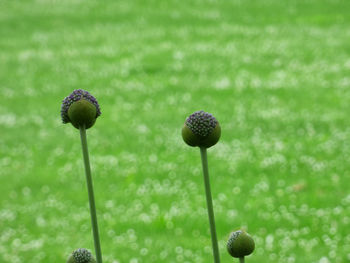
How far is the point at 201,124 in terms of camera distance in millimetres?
934

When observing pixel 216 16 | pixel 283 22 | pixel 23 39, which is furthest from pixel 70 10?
pixel 283 22

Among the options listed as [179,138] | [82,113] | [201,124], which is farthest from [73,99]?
[179,138]

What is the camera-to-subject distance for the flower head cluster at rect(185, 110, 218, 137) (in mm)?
920

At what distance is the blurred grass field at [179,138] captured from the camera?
6059 mm

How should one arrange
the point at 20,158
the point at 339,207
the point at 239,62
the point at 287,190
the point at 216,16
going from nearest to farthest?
1. the point at 339,207
2. the point at 287,190
3. the point at 20,158
4. the point at 239,62
5. the point at 216,16

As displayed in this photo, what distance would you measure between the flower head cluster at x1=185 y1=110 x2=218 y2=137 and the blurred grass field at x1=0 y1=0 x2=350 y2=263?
3.50 metres

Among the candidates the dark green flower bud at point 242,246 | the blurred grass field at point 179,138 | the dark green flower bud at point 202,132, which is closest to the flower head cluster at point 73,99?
the dark green flower bud at point 202,132

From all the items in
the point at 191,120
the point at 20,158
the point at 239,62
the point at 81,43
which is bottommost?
the point at 191,120

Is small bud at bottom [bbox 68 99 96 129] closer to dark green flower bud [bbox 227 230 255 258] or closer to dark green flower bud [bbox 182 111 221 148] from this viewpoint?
dark green flower bud [bbox 182 111 221 148]

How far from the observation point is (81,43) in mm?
15820

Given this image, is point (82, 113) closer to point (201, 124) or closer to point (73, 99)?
point (73, 99)

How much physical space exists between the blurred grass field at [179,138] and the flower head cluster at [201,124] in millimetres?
3498

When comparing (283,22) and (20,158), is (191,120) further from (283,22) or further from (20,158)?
(283,22)

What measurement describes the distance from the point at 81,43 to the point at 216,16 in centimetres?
463
